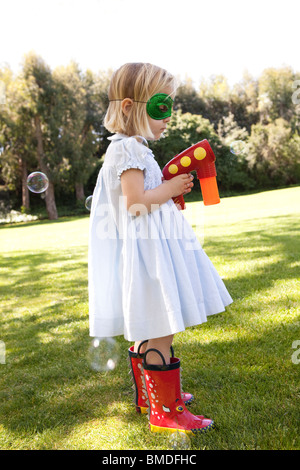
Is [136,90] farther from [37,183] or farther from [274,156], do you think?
[274,156]

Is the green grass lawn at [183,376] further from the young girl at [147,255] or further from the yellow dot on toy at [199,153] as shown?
the yellow dot on toy at [199,153]

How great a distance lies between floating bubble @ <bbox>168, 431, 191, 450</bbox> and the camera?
1.74 meters

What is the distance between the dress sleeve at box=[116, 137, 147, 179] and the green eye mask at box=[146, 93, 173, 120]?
0.16 meters

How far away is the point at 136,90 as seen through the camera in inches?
75.5

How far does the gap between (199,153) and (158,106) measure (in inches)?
11.2

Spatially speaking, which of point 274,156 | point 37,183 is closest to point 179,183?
point 37,183

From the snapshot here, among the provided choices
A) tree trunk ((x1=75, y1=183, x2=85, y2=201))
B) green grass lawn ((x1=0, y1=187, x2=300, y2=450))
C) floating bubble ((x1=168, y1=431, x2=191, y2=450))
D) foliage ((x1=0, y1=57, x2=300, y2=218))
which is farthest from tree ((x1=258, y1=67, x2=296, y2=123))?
floating bubble ((x1=168, y1=431, x2=191, y2=450))

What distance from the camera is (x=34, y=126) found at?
24.2 meters

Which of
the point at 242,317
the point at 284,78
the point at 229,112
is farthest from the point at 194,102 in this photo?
the point at 242,317

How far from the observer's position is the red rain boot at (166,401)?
6.13 ft

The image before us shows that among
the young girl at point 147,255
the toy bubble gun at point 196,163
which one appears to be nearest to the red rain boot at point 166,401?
the young girl at point 147,255

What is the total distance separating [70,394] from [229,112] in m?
36.1
